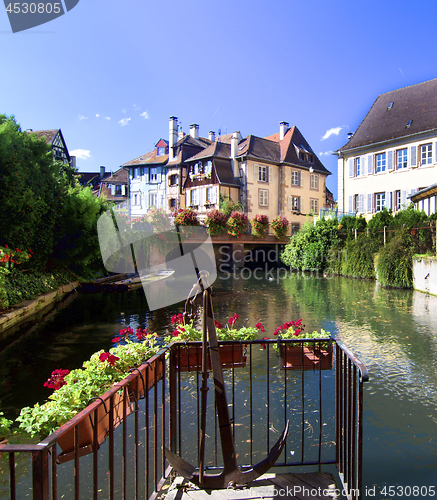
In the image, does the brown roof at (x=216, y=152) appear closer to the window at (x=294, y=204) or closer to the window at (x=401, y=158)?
the window at (x=294, y=204)

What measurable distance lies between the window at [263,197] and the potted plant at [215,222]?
821 cm

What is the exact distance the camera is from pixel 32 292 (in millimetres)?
13398

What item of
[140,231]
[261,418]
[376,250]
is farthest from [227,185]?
[261,418]

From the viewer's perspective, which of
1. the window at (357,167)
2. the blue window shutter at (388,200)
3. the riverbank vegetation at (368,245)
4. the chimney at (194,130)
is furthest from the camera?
the chimney at (194,130)

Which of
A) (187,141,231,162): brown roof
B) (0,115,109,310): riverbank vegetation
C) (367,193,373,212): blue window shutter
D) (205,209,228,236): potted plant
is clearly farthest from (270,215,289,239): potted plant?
(0,115,109,310): riverbank vegetation

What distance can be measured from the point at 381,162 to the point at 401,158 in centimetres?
144

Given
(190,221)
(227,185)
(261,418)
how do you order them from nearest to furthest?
1. (261,418)
2. (190,221)
3. (227,185)

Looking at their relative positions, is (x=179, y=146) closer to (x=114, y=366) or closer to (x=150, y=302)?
(x=150, y=302)

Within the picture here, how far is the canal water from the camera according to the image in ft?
13.0

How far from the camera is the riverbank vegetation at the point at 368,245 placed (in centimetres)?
1847

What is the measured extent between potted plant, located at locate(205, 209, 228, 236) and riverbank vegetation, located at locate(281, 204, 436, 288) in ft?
17.3

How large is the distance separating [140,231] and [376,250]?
1432 cm

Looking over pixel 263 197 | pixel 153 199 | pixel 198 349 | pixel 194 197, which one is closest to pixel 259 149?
pixel 263 197

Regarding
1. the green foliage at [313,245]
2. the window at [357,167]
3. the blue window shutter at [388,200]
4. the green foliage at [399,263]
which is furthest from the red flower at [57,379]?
the window at [357,167]
